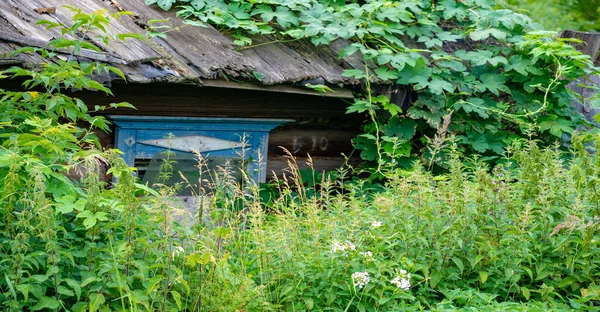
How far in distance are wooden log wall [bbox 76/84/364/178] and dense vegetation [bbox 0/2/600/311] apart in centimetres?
106

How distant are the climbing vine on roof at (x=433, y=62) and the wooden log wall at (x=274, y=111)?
33 cm

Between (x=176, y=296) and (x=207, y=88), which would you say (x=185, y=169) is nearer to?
(x=207, y=88)

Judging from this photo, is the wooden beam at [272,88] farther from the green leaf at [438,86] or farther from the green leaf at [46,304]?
the green leaf at [46,304]

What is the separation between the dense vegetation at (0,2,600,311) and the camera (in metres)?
3.36

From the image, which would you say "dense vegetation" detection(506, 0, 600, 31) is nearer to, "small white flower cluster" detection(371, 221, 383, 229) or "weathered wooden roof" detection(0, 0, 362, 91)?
"weathered wooden roof" detection(0, 0, 362, 91)

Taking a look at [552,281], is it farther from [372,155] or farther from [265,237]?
[372,155]

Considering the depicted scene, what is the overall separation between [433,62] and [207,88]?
2.09 metres

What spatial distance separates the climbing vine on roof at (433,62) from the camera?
6402 millimetres

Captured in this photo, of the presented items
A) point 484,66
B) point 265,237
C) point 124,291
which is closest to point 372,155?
point 484,66

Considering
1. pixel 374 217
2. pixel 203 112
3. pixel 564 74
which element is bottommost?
pixel 374 217

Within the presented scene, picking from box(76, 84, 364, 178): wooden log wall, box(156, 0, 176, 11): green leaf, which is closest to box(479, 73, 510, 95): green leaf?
box(76, 84, 364, 178): wooden log wall

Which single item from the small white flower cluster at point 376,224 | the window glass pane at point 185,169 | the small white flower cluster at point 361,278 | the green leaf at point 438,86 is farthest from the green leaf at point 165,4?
the small white flower cluster at point 361,278

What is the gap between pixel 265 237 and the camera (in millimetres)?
4082

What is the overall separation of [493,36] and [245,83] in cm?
243
